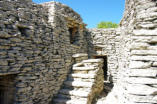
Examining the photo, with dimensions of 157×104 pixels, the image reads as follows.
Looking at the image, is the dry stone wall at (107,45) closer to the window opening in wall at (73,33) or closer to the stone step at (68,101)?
the window opening in wall at (73,33)

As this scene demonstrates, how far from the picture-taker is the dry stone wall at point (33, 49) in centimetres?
373

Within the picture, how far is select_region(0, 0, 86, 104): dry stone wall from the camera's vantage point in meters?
3.73

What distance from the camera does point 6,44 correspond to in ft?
11.8

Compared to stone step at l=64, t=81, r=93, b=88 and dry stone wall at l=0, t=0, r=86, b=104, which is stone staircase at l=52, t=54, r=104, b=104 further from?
dry stone wall at l=0, t=0, r=86, b=104

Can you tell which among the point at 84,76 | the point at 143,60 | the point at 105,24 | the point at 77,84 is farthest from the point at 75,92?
the point at 105,24

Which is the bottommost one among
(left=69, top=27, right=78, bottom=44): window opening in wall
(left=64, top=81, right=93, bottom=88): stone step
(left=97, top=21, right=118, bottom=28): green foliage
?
(left=64, top=81, right=93, bottom=88): stone step

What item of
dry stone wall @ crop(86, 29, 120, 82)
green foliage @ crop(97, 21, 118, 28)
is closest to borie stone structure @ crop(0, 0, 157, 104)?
dry stone wall @ crop(86, 29, 120, 82)

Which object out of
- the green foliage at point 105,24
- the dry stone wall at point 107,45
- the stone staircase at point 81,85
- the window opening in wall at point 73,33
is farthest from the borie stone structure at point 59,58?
the green foliage at point 105,24

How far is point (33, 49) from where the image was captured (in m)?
4.55

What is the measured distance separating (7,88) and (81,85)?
267cm

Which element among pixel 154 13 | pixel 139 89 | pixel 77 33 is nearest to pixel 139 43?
pixel 154 13

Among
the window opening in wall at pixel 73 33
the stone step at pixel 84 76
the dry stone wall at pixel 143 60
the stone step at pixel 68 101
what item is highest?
the window opening in wall at pixel 73 33

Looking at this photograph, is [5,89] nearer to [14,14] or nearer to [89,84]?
[14,14]

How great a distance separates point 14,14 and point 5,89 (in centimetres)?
226
